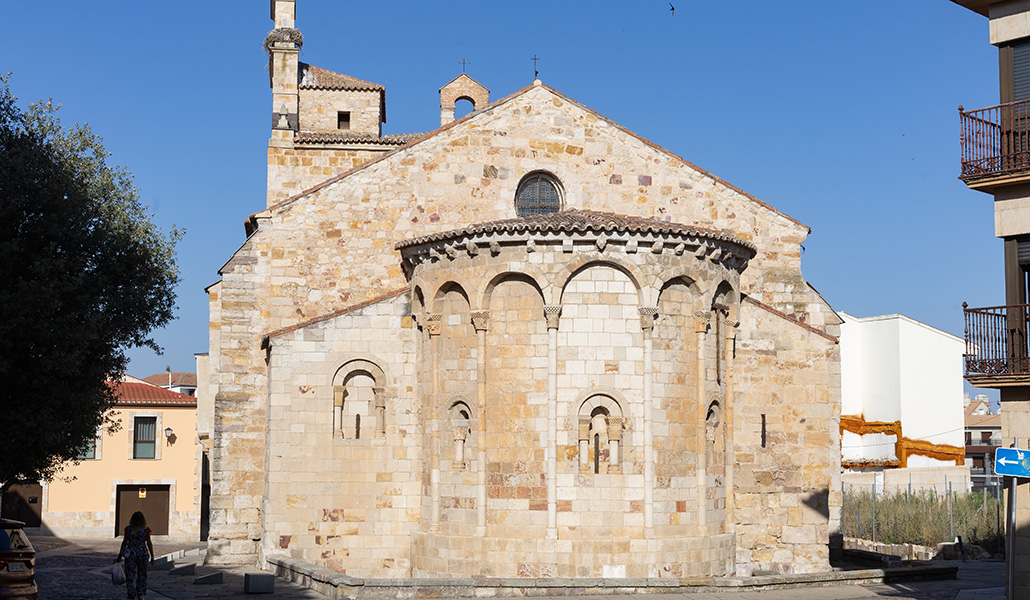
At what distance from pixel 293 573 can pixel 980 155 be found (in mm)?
12744

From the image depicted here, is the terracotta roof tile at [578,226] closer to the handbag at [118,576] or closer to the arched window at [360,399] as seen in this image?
the arched window at [360,399]

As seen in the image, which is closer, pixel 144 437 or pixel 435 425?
pixel 435 425

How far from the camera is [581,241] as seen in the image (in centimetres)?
1759

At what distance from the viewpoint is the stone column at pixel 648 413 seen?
17250mm

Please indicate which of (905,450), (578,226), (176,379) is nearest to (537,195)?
(578,226)

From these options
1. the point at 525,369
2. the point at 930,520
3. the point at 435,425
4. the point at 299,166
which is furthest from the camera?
the point at 930,520

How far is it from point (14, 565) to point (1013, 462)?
1196 centimetres

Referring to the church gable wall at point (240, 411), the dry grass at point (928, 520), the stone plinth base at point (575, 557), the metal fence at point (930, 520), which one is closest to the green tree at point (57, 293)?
the church gable wall at point (240, 411)

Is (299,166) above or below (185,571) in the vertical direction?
above

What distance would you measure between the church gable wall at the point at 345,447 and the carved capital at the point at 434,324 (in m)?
1.05

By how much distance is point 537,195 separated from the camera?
71.3ft

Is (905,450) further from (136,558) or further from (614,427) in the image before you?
(136,558)

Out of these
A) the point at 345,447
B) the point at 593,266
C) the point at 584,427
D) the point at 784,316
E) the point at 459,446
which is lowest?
the point at 345,447

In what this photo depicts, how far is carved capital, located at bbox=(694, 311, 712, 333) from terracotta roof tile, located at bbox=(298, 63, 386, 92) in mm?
15620
